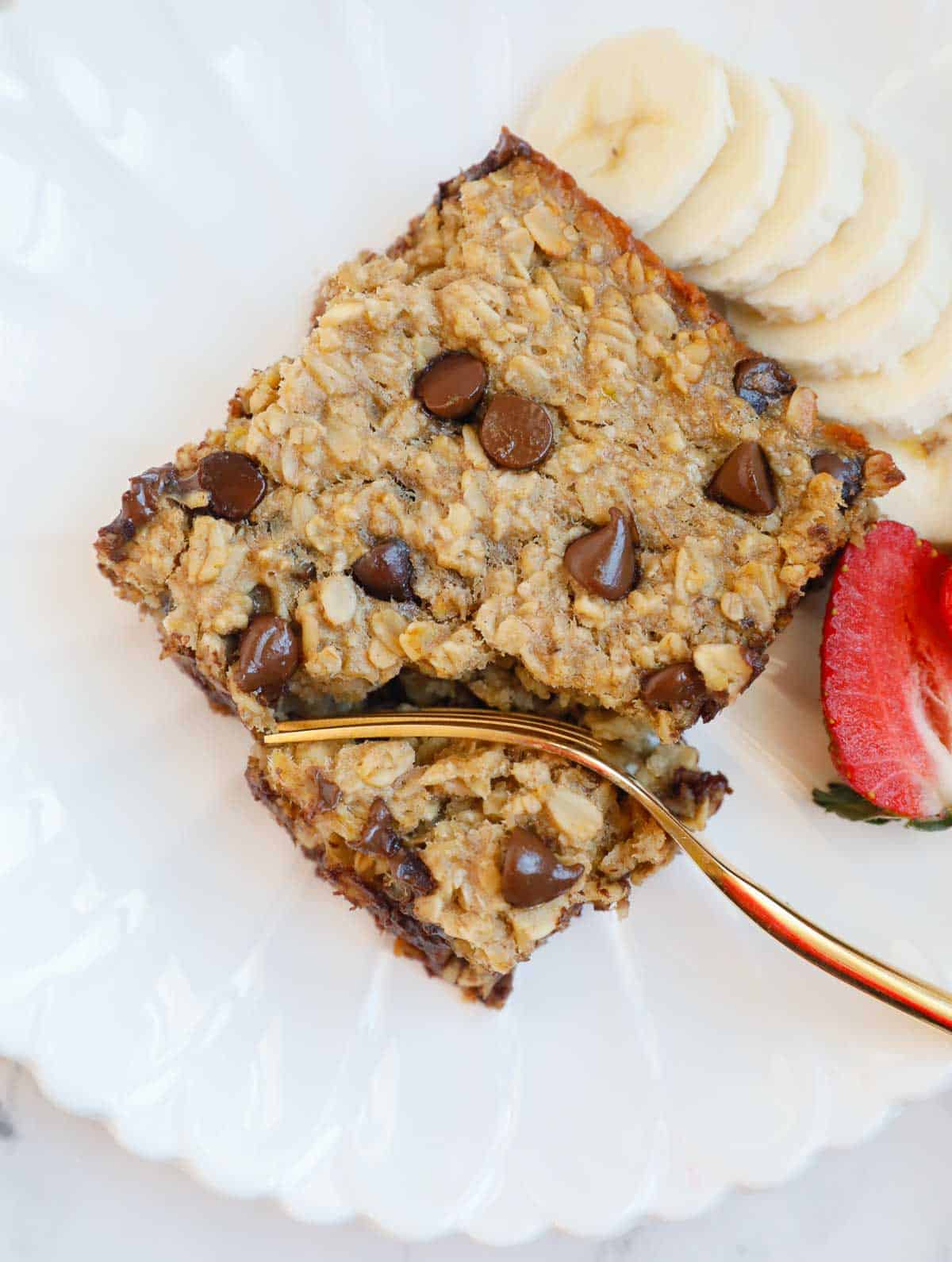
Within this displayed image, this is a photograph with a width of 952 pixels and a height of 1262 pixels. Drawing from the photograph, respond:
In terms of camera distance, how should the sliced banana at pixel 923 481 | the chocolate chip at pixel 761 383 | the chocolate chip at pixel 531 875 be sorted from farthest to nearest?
the sliced banana at pixel 923 481 → the chocolate chip at pixel 761 383 → the chocolate chip at pixel 531 875

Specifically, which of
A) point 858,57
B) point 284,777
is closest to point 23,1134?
point 284,777

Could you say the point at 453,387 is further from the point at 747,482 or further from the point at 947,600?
the point at 947,600

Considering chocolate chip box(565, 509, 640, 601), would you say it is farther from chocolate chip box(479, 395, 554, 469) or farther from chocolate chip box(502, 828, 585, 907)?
chocolate chip box(502, 828, 585, 907)

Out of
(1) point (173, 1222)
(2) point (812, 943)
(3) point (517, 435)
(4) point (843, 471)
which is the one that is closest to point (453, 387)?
(3) point (517, 435)

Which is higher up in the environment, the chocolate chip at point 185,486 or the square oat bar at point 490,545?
the chocolate chip at point 185,486

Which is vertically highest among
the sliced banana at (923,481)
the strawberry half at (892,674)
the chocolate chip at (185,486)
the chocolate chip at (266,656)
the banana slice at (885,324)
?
the chocolate chip at (185,486)

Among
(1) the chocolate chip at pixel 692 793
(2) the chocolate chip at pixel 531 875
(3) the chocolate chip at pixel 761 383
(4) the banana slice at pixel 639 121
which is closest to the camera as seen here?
(2) the chocolate chip at pixel 531 875

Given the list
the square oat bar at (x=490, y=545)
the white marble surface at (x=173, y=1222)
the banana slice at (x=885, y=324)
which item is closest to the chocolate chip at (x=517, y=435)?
the square oat bar at (x=490, y=545)

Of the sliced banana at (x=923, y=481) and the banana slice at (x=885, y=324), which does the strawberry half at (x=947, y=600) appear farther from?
the banana slice at (x=885, y=324)
